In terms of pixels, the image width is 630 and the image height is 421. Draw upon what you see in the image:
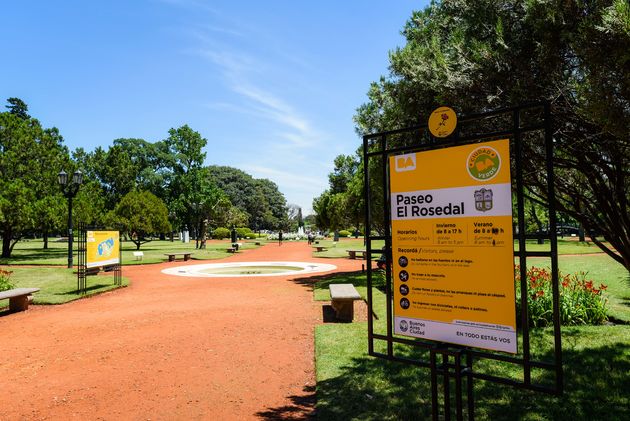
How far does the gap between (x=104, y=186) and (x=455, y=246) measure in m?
61.5

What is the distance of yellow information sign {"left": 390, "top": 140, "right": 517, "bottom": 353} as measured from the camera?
2.94 m

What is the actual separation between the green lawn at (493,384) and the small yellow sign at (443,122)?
2.98 metres

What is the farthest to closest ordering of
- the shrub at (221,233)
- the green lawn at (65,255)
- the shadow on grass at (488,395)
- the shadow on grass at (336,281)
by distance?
the shrub at (221,233) < the green lawn at (65,255) < the shadow on grass at (336,281) < the shadow on grass at (488,395)

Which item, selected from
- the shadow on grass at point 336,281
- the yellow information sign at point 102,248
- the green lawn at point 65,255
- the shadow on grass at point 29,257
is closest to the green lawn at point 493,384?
the shadow on grass at point 336,281

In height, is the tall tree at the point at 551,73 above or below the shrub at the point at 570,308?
above

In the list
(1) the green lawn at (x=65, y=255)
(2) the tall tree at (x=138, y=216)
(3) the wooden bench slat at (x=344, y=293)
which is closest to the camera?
(3) the wooden bench slat at (x=344, y=293)

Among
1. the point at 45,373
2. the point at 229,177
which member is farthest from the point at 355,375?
the point at 229,177

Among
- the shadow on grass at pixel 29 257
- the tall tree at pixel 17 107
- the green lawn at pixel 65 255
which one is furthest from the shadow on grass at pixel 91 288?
the tall tree at pixel 17 107

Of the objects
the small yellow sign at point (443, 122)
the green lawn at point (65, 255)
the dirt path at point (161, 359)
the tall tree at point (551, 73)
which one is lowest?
the dirt path at point (161, 359)

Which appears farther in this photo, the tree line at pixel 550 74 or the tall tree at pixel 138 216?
the tall tree at pixel 138 216

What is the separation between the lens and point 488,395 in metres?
4.73

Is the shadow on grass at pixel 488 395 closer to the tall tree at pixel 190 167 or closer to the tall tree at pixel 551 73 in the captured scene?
the tall tree at pixel 551 73

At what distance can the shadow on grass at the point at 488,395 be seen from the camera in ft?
13.9

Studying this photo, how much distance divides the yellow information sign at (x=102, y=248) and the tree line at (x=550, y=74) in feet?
36.0
